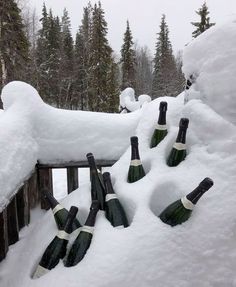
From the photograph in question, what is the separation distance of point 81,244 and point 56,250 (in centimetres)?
22

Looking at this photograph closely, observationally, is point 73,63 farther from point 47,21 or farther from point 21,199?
point 21,199

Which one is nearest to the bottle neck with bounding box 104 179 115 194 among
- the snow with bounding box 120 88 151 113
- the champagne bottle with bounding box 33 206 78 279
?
the champagne bottle with bounding box 33 206 78 279

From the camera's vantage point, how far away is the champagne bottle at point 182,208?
2.26 m

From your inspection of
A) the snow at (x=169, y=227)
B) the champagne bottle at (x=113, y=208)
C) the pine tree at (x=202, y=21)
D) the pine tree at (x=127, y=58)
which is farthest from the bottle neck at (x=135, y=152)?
the pine tree at (x=127, y=58)

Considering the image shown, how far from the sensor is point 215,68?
273 centimetres

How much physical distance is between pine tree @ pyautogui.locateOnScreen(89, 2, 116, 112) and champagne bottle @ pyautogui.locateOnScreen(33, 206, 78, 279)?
19.5 metres

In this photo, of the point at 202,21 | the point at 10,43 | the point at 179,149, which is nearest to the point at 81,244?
A: the point at 179,149

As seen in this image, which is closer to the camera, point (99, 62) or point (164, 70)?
point (99, 62)

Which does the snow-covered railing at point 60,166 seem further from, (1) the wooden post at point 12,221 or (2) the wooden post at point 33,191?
(1) the wooden post at point 12,221

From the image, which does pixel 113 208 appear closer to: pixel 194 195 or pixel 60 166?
pixel 194 195

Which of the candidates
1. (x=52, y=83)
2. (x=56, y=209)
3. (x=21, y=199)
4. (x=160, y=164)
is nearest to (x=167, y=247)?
(x=160, y=164)

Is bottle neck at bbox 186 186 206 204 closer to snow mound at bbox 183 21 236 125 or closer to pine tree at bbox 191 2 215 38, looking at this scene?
snow mound at bbox 183 21 236 125

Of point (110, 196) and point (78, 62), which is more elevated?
point (78, 62)

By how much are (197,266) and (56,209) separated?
1224 millimetres
